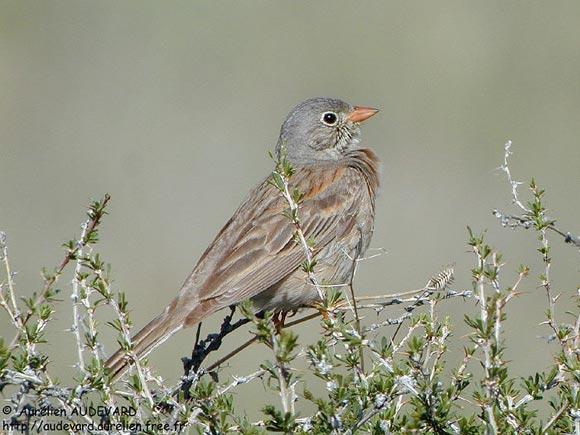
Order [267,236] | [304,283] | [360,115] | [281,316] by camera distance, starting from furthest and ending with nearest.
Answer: [360,115]
[281,316]
[267,236]
[304,283]

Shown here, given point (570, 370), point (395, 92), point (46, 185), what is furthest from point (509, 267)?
point (570, 370)

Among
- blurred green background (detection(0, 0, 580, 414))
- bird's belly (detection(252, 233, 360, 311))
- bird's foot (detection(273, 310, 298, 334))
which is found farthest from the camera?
blurred green background (detection(0, 0, 580, 414))

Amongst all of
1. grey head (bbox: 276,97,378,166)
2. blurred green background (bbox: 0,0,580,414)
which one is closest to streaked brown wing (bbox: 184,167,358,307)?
grey head (bbox: 276,97,378,166)

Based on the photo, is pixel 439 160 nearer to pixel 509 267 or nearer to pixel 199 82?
pixel 509 267

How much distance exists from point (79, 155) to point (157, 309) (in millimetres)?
4149

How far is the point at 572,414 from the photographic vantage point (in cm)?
352

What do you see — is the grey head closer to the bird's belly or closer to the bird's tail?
the bird's belly

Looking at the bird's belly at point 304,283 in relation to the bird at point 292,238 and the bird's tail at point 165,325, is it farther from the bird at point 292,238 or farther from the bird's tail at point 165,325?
the bird's tail at point 165,325

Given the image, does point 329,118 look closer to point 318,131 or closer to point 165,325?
point 318,131

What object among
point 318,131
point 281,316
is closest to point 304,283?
point 281,316

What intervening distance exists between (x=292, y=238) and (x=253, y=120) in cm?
860

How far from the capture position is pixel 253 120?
14758 mm

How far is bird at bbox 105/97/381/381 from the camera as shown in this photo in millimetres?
6066

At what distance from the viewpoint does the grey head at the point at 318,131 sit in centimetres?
769
